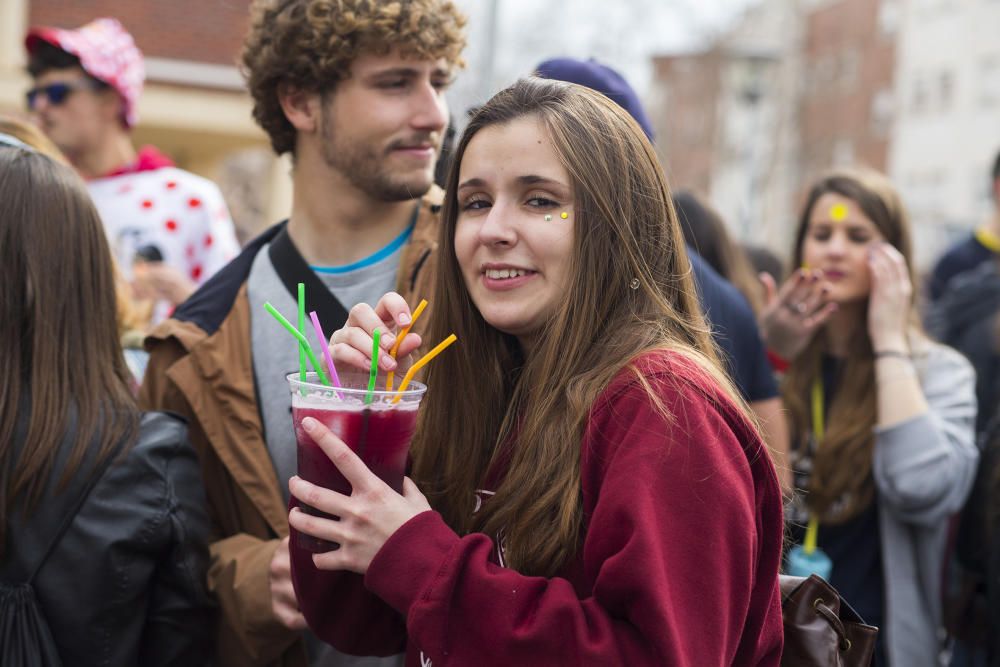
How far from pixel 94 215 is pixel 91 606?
3.05 ft

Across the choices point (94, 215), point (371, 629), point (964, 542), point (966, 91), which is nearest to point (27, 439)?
point (94, 215)

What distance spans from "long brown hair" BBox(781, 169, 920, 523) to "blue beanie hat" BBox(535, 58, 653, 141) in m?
1.15

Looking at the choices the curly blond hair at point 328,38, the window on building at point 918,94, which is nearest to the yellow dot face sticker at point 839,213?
the curly blond hair at point 328,38

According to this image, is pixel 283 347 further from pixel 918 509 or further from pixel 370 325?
pixel 918 509

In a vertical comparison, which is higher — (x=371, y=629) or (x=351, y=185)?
(x=351, y=185)

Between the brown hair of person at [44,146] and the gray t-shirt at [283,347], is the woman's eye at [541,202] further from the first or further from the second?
the brown hair of person at [44,146]

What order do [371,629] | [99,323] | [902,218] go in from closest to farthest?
[371,629], [99,323], [902,218]

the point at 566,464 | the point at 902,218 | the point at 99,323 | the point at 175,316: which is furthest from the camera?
the point at 902,218

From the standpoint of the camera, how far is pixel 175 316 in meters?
2.93

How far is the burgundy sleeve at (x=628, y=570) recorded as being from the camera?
5.38ft

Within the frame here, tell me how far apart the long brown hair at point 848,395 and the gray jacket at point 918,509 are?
108 mm

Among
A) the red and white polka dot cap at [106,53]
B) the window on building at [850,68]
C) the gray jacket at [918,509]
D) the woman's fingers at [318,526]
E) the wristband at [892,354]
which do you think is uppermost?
the window on building at [850,68]

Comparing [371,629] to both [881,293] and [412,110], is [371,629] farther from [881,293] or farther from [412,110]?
[881,293]

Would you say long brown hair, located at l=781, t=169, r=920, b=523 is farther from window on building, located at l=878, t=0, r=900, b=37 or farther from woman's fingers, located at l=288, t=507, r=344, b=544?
window on building, located at l=878, t=0, r=900, b=37
